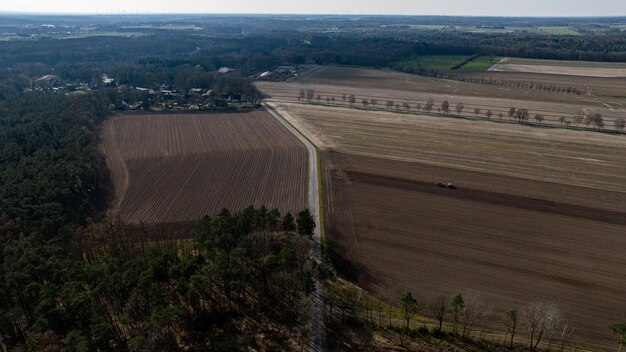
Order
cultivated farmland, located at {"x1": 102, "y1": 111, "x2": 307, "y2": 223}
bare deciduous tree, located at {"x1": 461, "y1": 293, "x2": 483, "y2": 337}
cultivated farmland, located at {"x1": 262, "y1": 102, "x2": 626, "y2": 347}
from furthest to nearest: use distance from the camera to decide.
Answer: cultivated farmland, located at {"x1": 102, "y1": 111, "x2": 307, "y2": 223}, cultivated farmland, located at {"x1": 262, "y1": 102, "x2": 626, "y2": 347}, bare deciduous tree, located at {"x1": 461, "y1": 293, "x2": 483, "y2": 337}

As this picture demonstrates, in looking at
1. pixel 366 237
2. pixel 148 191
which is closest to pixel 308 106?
pixel 148 191

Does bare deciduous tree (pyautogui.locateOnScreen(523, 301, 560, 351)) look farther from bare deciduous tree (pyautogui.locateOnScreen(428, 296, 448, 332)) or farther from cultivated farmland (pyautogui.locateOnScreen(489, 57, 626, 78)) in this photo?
cultivated farmland (pyautogui.locateOnScreen(489, 57, 626, 78))

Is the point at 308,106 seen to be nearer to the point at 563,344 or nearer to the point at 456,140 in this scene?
the point at 456,140

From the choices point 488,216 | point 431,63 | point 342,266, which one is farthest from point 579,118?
point 431,63

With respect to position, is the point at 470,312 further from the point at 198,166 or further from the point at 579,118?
the point at 579,118

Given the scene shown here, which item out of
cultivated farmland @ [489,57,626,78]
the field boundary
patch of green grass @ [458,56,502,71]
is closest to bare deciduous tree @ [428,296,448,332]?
the field boundary

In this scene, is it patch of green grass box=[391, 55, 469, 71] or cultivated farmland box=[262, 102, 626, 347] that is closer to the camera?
cultivated farmland box=[262, 102, 626, 347]

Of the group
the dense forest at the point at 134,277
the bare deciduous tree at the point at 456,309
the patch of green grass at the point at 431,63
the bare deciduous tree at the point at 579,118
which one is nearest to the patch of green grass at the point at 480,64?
the patch of green grass at the point at 431,63
